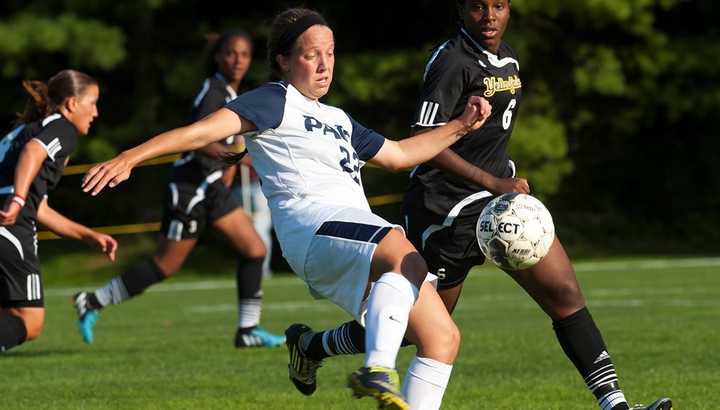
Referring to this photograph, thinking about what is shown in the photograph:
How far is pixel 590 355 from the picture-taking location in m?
5.73

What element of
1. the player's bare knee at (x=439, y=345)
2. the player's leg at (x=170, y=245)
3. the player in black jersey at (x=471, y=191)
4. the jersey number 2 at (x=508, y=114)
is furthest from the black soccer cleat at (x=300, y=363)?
the player's leg at (x=170, y=245)

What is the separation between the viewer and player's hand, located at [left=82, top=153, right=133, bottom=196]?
14.3 feet

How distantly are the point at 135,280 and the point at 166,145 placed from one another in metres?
5.55

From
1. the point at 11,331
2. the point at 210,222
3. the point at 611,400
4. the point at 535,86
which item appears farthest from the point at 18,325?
the point at 535,86

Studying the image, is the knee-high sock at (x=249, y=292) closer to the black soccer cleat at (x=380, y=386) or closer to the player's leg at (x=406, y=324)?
the player's leg at (x=406, y=324)

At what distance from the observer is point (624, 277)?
17.5 m

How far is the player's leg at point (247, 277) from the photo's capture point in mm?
9766

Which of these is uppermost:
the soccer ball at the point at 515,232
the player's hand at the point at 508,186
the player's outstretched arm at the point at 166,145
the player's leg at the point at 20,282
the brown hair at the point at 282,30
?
the brown hair at the point at 282,30

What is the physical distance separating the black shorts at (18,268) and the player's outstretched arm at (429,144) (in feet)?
9.61

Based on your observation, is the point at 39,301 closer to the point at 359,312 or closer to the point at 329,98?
the point at 359,312

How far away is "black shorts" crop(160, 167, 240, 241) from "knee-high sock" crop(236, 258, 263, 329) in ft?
1.42

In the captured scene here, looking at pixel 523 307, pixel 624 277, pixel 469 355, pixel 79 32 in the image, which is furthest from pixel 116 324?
pixel 79 32

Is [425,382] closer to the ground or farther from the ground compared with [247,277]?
farther from the ground

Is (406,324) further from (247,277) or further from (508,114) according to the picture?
(247,277)
